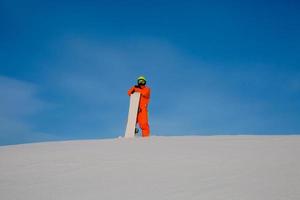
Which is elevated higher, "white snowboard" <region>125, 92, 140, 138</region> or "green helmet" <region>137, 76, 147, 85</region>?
"green helmet" <region>137, 76, 147, 85</region>

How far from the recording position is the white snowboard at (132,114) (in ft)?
30.7

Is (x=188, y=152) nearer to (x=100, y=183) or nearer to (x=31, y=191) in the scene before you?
(x=100, y=183)

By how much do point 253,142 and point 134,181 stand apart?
3.24 m

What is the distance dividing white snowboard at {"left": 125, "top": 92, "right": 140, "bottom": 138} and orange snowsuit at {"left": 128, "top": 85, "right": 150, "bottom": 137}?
0.12 m

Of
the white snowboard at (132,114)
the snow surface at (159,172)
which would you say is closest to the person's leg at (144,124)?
the white snowboard at (132,114)

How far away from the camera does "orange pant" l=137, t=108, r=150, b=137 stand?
9469 millimetres

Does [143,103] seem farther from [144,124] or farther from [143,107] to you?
[144,124]

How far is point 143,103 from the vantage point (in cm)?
958

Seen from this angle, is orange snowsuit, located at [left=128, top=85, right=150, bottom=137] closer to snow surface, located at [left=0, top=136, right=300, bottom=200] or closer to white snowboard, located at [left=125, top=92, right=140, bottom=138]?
white snowboard, located at [left=125, top=92, right=140, bottom=138]

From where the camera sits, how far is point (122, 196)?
3479 millimetres

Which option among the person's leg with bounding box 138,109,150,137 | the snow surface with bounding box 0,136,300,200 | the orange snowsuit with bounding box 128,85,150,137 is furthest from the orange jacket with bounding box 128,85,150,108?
the snow surface with bounding box 0,136,300,200

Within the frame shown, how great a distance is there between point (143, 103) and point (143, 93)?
0.85 feet

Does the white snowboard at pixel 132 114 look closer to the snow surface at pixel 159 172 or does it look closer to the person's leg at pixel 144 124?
the person's leg at pixel 144 124

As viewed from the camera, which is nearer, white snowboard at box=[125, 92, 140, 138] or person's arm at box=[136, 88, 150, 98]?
white snowboard at box=[125, 92, 140, 138]
